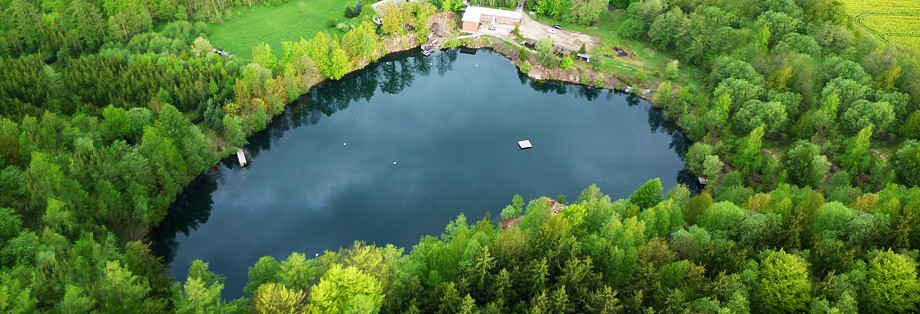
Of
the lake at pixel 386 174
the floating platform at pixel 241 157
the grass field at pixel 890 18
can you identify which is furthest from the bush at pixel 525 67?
the grass field at pixel 890 18

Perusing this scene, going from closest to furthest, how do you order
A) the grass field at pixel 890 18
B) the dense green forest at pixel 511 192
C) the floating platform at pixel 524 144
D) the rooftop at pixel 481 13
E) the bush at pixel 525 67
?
the dense green forest at pixel 511 192
the floating platform at pixel 524 144
the bush at pixel 525 67
the grass field at pixel 890 18
the rooftop at pixel 481 13

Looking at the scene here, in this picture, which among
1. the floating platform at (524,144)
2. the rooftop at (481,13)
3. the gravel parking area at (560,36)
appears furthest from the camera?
the rooftop at (481,13)

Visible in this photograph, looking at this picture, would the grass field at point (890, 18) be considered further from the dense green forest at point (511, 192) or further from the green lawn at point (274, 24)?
the green lawn at point (274, 24)

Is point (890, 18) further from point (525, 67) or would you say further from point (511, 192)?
point (511, 192)

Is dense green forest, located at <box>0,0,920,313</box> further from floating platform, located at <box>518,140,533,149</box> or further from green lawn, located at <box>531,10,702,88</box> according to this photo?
floating platform, located at <box>518,140,533,149</box>

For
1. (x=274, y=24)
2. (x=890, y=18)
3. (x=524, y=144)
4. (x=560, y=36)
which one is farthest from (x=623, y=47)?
(x=274, y=24)
